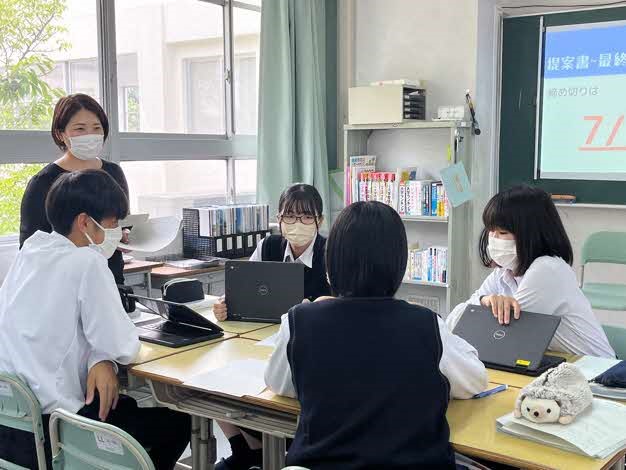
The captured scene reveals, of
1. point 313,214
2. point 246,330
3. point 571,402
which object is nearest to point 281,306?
point 246,330

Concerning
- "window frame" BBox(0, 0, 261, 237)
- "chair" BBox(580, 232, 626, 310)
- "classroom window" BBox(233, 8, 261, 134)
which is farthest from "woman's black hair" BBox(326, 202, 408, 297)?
"classroom window" BBox(233, 8, 261, 134)

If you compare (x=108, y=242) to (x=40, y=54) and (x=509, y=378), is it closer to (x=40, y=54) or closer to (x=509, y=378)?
(x=509, y=378)

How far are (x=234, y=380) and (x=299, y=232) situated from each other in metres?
0.97

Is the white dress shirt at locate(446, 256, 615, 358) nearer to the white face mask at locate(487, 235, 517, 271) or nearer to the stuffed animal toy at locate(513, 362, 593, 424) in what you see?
the white face mask at locate(487, 235, 517, 271)

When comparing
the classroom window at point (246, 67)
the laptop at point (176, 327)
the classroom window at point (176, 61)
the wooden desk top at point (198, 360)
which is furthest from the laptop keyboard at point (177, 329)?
the classroom window at point (246, 67)

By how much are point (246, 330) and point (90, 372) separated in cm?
72

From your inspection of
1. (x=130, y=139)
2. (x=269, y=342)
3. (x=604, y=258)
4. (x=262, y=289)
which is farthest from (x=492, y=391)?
(x=130, y=139)

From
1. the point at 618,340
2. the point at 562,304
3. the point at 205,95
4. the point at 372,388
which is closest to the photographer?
the point at 372,388

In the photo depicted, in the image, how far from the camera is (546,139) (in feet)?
14.7

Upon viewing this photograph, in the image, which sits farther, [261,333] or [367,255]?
[261,333]

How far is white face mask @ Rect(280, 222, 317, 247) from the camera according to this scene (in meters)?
2.85

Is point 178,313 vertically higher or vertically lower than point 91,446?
higher

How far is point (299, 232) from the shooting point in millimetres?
2850

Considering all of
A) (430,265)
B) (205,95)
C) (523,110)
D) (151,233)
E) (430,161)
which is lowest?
(430,265)
